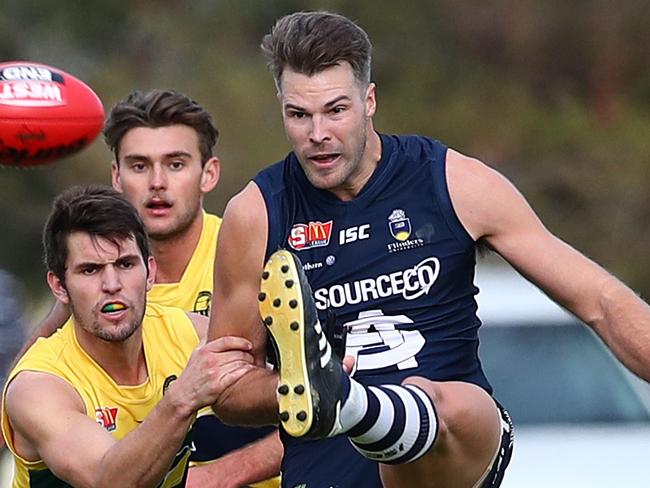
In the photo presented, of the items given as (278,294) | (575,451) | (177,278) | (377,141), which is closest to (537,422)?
(575,451)

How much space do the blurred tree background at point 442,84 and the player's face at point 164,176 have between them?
24.3 feet

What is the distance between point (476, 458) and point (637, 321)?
69cm

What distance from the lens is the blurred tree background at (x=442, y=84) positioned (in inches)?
578

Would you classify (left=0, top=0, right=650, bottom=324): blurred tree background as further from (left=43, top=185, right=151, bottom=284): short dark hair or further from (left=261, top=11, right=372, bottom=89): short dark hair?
(left=261, top=11, right=372, bottom=89): short dark hair

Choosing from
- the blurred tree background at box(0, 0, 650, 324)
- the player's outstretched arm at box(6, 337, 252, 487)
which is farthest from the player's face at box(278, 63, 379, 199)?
the blurred tree background at box(0, 0, 650, 324)

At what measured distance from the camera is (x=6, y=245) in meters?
16.0

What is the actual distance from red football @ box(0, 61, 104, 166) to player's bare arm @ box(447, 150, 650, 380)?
1828 mm

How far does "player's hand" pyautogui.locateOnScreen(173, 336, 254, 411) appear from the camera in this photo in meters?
5.20

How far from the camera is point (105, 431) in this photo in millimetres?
5500

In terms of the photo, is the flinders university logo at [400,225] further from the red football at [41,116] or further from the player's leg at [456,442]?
the red football at [41,116]

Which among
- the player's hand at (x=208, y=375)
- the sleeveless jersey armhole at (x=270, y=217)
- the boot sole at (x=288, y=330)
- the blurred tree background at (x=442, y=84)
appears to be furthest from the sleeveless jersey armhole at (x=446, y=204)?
the blurred tree background at (x=442, y=84)

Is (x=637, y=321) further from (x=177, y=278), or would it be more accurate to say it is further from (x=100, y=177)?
(x=100, y=177)

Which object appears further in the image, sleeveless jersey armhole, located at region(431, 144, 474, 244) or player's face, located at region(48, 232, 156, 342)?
player's face, located at region(48, 232, 156, 342)

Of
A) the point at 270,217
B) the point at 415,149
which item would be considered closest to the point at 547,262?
the point at 415,149
